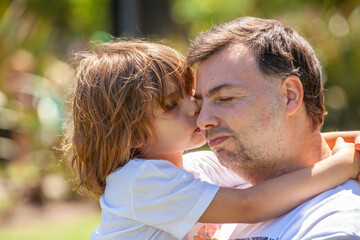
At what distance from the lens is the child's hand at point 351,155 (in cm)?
275

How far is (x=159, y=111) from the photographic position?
9.80ft

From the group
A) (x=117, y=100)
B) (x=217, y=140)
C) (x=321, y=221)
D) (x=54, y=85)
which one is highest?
(x=117, y=100)

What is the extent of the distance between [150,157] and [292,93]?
2.67ft

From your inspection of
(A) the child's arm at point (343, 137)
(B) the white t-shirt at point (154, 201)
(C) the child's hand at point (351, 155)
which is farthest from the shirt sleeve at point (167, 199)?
(A) the child's arm at point (343, 137)

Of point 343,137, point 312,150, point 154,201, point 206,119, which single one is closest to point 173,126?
point 206,119

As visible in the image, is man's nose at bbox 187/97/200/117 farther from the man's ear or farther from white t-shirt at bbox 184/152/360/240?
white t-shirt at bbox 184/152/360/240

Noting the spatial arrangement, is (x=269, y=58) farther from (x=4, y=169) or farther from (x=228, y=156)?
(x=4, y=169)

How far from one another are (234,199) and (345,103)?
25.2 ft

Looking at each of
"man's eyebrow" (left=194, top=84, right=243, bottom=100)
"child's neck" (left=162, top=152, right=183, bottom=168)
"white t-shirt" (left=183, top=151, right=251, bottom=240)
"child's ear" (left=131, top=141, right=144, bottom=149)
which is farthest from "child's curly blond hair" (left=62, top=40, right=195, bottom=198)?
"white t-shirt" (left=183, top=151, right=251, bottom=240)

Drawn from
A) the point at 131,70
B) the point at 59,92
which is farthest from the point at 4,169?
the point at 131,70

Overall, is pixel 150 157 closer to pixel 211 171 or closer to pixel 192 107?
pixel 192 107

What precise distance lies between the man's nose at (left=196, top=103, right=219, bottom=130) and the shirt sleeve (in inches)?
10.5

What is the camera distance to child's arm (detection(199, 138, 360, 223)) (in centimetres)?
266

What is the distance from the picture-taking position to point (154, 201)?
107 inches
